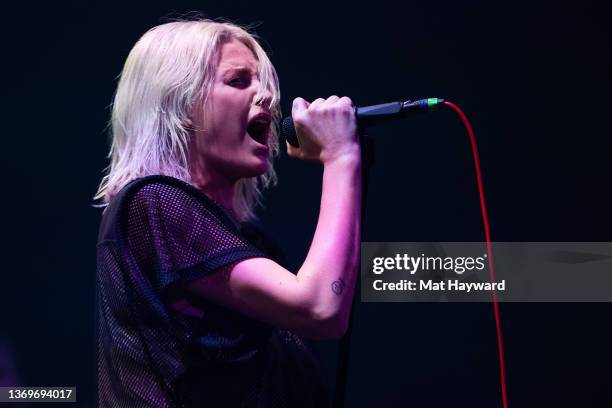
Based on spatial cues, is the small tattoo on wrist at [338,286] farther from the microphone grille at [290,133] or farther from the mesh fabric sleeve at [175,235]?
the microphone grille at [290,133]

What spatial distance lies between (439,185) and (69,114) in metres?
1.09

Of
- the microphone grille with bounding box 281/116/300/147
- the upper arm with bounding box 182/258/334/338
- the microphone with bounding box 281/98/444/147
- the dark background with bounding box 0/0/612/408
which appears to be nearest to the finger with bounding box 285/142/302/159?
the microphone grille with bounding box 281/116/300/147

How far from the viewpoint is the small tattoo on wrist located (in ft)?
3.20

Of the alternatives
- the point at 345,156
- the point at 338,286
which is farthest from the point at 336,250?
the point at 345,156

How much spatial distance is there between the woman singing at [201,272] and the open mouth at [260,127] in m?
0.06

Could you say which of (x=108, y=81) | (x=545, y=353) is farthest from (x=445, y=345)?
(x=108, y=81)

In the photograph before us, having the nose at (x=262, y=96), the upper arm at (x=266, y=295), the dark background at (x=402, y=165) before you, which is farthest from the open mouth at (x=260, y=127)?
the dark background at (x=402, y=165)

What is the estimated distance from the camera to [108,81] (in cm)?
222

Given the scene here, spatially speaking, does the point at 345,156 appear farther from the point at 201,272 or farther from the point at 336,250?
the point at 201,272

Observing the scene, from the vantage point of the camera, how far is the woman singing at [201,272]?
979 mm

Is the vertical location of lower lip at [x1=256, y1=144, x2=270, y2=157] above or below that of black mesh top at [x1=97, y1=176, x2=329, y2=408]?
above

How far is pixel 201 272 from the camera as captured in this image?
0.98 metres

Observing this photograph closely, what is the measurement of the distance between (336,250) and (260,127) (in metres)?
0.34

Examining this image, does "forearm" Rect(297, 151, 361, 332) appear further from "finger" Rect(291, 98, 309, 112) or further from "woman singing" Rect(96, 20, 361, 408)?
"finger" Rect(291, 98, 309, 112)
